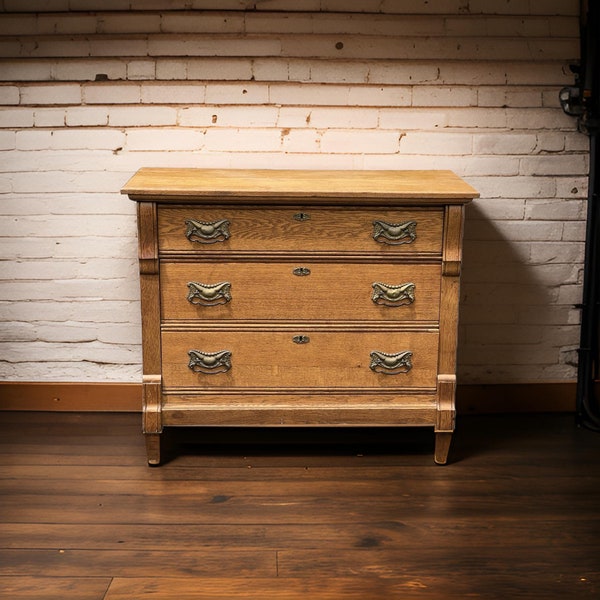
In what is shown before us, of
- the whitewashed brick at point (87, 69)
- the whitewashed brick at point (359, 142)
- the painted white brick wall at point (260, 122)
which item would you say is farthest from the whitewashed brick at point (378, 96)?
the whitewashed brick at point (87, 69)

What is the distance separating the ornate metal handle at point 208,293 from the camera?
10.7 feet

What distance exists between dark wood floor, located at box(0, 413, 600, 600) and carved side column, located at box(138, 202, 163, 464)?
0.64ft

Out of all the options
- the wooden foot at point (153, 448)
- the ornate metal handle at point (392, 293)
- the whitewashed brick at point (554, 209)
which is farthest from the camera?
the whitewashed brick at point (554, 209)

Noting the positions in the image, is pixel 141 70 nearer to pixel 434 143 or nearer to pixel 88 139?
pixel 88 139

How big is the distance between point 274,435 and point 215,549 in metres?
0.98

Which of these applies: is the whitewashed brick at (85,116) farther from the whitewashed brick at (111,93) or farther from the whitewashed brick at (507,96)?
the whitewashed brick at (507,96)

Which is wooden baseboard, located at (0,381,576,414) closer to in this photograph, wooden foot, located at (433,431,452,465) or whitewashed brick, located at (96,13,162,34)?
wooden foot, located at (433,431,452,465)

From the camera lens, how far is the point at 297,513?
305 centimetres

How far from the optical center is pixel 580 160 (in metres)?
3.87

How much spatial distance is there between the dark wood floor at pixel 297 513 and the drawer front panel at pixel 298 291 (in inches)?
Answer: 24.6

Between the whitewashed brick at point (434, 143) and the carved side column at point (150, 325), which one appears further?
the whitewashed brick at point (434, 143)

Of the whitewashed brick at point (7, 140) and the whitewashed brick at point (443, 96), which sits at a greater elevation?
the whitewashed brick at point (443, 96)

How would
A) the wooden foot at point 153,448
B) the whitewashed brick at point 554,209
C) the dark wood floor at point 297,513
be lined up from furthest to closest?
the whitewashed brick at point 554,209 < the wooden foot at point 153,448 < the dark wood floor at point 297,513

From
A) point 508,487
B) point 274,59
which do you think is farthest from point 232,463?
point 274,59
